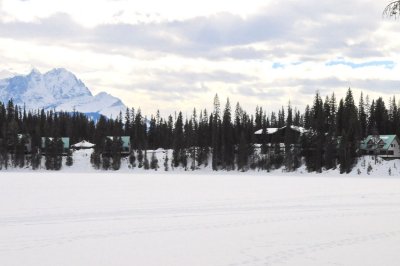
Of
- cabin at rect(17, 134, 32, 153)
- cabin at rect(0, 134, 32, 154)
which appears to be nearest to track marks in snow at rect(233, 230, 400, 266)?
cabin at rect(0, 134, 32, 154)

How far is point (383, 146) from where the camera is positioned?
108938mm

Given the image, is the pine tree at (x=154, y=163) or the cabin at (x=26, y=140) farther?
the cabin at (x=26, y=140)

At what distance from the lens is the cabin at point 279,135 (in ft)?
395

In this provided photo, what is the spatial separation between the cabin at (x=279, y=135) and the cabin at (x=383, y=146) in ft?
50.1

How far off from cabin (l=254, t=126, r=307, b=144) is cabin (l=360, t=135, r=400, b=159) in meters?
15.3

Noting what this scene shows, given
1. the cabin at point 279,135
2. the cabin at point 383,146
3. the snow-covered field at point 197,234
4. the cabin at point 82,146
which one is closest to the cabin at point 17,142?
the cabin at point 82,146

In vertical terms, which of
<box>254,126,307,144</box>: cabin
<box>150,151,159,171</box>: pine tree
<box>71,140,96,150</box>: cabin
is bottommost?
<box>150,151,159,171</box>: pine tree

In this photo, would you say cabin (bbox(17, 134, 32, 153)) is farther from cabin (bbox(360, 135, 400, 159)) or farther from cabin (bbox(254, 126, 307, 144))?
cabin (bbox(360, 135, 400, 159))

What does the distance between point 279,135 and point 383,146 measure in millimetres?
27685

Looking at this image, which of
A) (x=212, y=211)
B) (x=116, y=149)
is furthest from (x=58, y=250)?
(x=116, y=149)

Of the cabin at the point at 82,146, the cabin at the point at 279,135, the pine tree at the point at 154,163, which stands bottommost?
the pine tree at the point at 154,163

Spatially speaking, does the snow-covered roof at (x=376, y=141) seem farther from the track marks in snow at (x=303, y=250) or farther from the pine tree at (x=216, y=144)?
the track marks in snow at (x=303, y=250)

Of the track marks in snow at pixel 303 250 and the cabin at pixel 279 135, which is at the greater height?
the cabin at pixel 279 135

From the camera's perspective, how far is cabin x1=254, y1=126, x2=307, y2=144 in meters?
120
